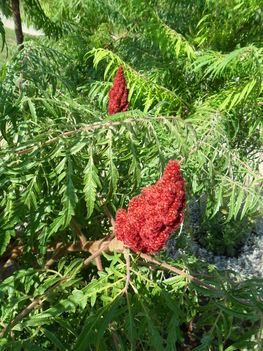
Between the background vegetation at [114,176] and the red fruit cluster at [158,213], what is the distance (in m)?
0.14

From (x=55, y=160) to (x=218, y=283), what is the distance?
726 mm

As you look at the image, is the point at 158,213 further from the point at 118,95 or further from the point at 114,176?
the point at 118,95

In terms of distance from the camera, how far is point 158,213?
0.93m

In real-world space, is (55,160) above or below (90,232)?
above

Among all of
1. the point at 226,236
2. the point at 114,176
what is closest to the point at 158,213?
the point at 114,176

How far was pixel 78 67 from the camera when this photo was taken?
3.26m

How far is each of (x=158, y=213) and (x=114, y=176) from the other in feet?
0.77

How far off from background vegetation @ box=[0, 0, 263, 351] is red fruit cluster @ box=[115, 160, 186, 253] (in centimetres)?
14

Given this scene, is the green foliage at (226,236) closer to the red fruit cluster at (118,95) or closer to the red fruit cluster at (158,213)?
the red fruit cluster at (118,95)

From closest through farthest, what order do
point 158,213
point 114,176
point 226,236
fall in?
1. point 158,213
2. point 114,176
3. point 226,236

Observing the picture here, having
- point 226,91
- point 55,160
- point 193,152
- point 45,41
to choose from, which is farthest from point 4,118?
point 45,41

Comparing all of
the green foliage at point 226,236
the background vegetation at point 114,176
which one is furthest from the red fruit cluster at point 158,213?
the green foliage at point 226,236

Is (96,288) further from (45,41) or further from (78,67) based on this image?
(45,41)

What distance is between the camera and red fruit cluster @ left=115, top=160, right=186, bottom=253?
3.02 feet
